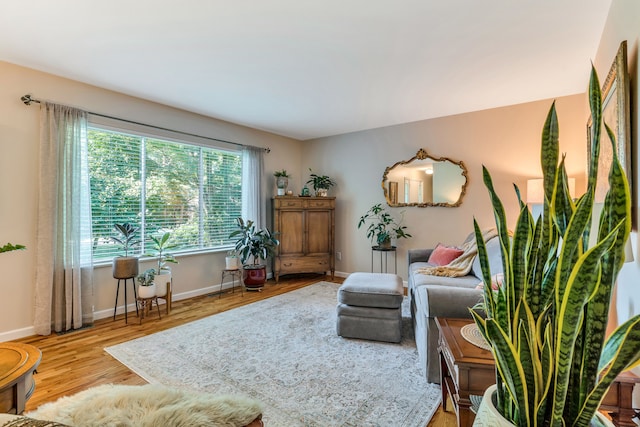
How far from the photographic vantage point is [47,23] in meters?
2.09

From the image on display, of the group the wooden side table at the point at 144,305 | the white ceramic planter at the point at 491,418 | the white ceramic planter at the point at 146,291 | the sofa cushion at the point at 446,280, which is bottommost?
the wooden side table at the point at 144,305

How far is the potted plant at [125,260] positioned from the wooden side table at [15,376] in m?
2.02

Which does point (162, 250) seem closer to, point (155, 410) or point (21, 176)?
point (21, 176)

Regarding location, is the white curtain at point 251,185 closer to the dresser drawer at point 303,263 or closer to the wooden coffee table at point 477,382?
the dresser drawer at point 303,263

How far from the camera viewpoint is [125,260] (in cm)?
307

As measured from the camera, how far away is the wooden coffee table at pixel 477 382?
3.64 ft

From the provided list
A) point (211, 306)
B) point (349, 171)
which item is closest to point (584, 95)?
point (349, 171)

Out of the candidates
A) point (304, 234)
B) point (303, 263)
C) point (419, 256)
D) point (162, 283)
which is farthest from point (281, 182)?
point (419, 256)

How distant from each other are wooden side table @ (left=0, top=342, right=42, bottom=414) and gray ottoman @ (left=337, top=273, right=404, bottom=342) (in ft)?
6.66

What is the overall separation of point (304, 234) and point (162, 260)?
213cm

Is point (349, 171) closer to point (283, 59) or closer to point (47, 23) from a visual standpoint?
point (283, 59)

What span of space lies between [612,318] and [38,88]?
485 centimetres

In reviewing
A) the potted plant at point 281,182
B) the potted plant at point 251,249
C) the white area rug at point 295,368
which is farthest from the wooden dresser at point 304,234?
the white area rug at point 295,368

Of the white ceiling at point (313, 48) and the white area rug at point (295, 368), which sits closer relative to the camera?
the white area rug at point (295, 368)
